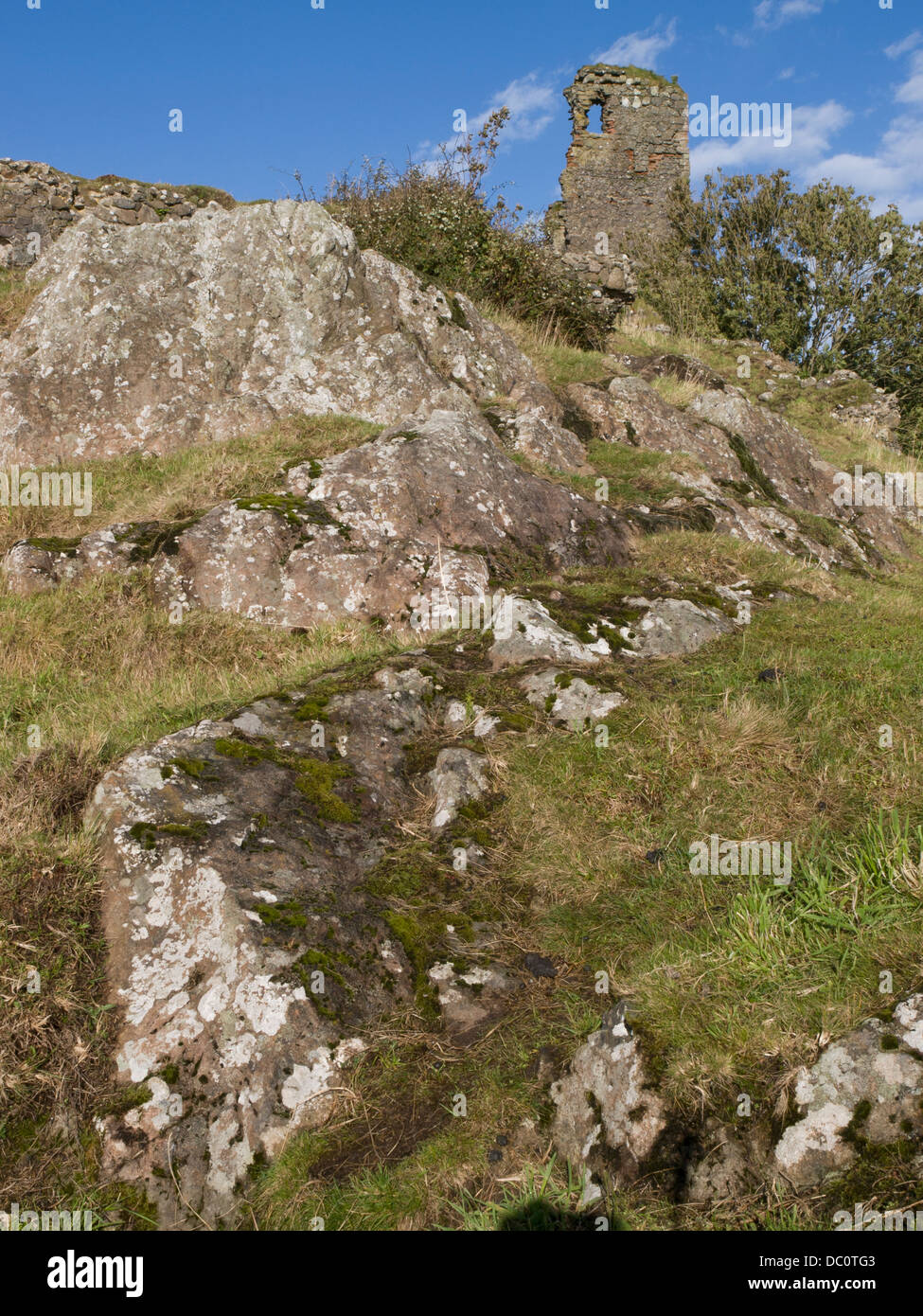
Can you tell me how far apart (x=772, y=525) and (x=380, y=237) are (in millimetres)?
8096

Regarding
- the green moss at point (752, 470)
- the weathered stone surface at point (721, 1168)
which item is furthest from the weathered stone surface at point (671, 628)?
the green moss at point (752, 470)

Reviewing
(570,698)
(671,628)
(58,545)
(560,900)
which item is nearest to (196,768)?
(560,900)

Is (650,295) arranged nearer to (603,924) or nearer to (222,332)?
(222,332)

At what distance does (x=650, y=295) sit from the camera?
22.0 meters

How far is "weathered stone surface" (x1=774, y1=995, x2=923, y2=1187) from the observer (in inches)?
108

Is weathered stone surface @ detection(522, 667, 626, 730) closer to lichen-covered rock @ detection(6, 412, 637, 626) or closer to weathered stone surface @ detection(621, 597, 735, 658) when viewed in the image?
weathered stone surface @ detection(621, 597, 735, 658)

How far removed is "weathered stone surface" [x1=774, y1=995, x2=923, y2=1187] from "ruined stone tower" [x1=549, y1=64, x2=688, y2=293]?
27934 mm

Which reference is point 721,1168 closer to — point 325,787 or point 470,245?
point 325,787

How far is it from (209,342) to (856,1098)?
10736mm

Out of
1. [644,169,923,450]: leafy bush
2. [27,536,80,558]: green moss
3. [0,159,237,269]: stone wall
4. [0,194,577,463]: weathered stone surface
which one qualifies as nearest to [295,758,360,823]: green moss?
[27,536,80,558]: green moss

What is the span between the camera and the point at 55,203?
1767cm

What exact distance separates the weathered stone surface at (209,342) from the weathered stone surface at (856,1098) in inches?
352

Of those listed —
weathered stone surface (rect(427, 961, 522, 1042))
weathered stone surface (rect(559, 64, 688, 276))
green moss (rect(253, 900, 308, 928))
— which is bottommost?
weathered stone surface (rect(427, 961, 522, 1042))
